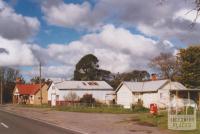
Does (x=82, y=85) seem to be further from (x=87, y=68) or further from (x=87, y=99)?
(x=87, y=68)

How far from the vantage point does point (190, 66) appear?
65.1 meters

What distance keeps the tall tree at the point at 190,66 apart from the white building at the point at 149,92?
402 centimetres

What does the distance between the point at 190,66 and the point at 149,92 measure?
8.51 m

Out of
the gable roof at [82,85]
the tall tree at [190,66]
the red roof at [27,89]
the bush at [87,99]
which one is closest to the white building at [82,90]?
the gable roof at [82,85]

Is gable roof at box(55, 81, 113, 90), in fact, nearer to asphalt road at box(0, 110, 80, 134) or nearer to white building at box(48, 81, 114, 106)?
white building at box(48, 81, 114, 106)

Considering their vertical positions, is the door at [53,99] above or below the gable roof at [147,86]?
below

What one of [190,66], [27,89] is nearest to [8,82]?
[27,89]

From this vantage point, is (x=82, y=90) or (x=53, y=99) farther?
(x=53, y=99)

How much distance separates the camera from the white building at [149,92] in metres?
59.0

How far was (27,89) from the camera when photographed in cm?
10900

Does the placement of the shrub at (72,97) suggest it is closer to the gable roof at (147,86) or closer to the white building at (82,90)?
the white building at (82,90)

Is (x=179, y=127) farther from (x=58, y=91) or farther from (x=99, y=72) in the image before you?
(x=99, y=72)

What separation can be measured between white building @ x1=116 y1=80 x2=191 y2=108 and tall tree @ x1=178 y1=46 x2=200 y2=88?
4021mm

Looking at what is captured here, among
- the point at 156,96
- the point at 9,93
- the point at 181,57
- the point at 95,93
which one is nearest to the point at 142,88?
the point at 156,96
